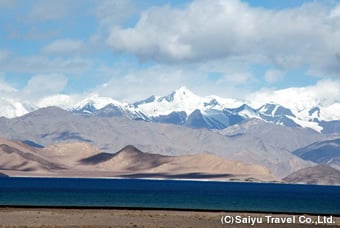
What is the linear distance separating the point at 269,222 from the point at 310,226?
566 cm

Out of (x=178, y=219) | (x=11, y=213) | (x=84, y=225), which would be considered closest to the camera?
(x=84, y=225)

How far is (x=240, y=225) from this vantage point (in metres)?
71.5

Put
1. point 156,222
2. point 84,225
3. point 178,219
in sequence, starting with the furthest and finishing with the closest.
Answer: point 178,219, point 156,222, point 84,225

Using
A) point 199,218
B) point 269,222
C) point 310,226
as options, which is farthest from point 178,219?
point 310,226

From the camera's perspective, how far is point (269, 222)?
77.2 m

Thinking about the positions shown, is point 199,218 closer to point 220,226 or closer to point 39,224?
point 220,226

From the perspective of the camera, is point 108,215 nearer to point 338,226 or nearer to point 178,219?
point 178,219

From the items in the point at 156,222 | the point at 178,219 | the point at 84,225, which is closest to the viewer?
the point at 84,225

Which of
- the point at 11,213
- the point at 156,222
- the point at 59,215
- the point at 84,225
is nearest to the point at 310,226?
the point at 156,222

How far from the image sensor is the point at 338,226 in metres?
73.0

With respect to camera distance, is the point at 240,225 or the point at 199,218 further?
the point at 199,218

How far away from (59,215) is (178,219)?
12.1 meters

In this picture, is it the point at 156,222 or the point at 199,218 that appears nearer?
the point at 156,222

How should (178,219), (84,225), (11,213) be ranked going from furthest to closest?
(11,213) → (178,219) → (84,225)
